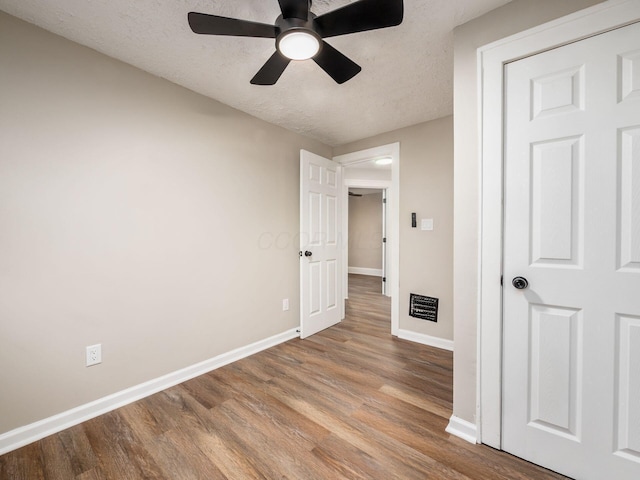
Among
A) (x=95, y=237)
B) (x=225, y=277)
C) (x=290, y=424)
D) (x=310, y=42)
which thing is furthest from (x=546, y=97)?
(x=95, y=237)

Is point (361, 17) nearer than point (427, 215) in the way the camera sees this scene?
Yes

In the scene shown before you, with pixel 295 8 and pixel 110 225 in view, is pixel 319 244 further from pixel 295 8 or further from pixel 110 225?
pixel 295 8

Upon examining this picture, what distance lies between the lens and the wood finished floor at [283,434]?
1368 mm

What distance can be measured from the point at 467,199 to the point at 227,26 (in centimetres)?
152

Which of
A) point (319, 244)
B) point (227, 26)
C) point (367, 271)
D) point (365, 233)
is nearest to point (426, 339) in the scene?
point (319, 244)

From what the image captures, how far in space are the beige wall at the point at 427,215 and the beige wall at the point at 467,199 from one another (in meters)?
1.28

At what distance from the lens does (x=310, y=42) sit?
Result: 1.34 m

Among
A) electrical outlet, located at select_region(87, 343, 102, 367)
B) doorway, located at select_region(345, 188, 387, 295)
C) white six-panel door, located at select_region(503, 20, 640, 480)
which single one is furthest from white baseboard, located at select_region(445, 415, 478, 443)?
doorway, located at select_region(345, 188, 387, 295)

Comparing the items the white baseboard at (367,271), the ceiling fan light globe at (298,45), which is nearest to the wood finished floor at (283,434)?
the ceiling fan light globe at (298,45)

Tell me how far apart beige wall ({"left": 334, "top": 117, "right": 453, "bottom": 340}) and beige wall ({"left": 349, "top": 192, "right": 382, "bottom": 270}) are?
4.50m

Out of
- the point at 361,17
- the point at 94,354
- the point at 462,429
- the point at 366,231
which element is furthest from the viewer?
the point at 366,231

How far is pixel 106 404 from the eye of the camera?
1842 millimetres

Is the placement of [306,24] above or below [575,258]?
above

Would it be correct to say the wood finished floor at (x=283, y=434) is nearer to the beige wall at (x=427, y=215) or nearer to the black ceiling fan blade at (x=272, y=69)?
the beige wall at (x=427, y=215)
